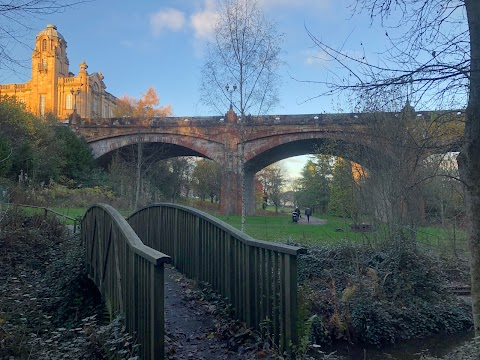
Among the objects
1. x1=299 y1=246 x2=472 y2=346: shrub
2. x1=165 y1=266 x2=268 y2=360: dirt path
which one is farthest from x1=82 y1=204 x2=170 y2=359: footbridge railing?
x1=299 y1=246 x2=472 y2=346: shrub

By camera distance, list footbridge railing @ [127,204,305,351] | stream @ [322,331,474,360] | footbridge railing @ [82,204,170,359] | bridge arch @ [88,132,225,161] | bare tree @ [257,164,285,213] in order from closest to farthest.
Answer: footbridge railing @ [82,204,170,359] → footbridge railing @ [127,204,305,351] → stream @ [322,331,474,360] → bridge arch @ [88,132,225,161] → bare tree @ [257,164,285,213]

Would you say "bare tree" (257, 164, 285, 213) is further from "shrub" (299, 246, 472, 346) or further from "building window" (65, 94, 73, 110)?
"shrub" (299, 246, 472, 346)

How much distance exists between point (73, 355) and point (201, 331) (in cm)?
132

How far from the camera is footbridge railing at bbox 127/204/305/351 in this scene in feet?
12.1

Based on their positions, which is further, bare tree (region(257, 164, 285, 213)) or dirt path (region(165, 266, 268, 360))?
bare tree (region(257, 164, 285, 213))

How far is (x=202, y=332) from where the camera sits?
15.7ft

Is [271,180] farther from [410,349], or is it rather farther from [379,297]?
[410,349]

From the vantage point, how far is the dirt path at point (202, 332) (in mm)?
4184

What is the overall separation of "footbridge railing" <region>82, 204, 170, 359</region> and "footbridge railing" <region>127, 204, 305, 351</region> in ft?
3.34

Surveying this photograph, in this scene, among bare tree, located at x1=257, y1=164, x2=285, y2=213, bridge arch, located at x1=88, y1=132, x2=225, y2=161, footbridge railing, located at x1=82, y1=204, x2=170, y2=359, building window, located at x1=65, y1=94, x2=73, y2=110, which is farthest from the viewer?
building window, located at x1=65, y1=94, x2=73, y2=110

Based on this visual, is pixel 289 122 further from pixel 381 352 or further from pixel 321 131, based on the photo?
pixel 381 352

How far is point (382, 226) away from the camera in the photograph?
37.9 ft

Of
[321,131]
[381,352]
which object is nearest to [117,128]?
[321,131]

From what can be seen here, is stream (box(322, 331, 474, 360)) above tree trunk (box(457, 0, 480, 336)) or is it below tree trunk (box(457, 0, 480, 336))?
below
